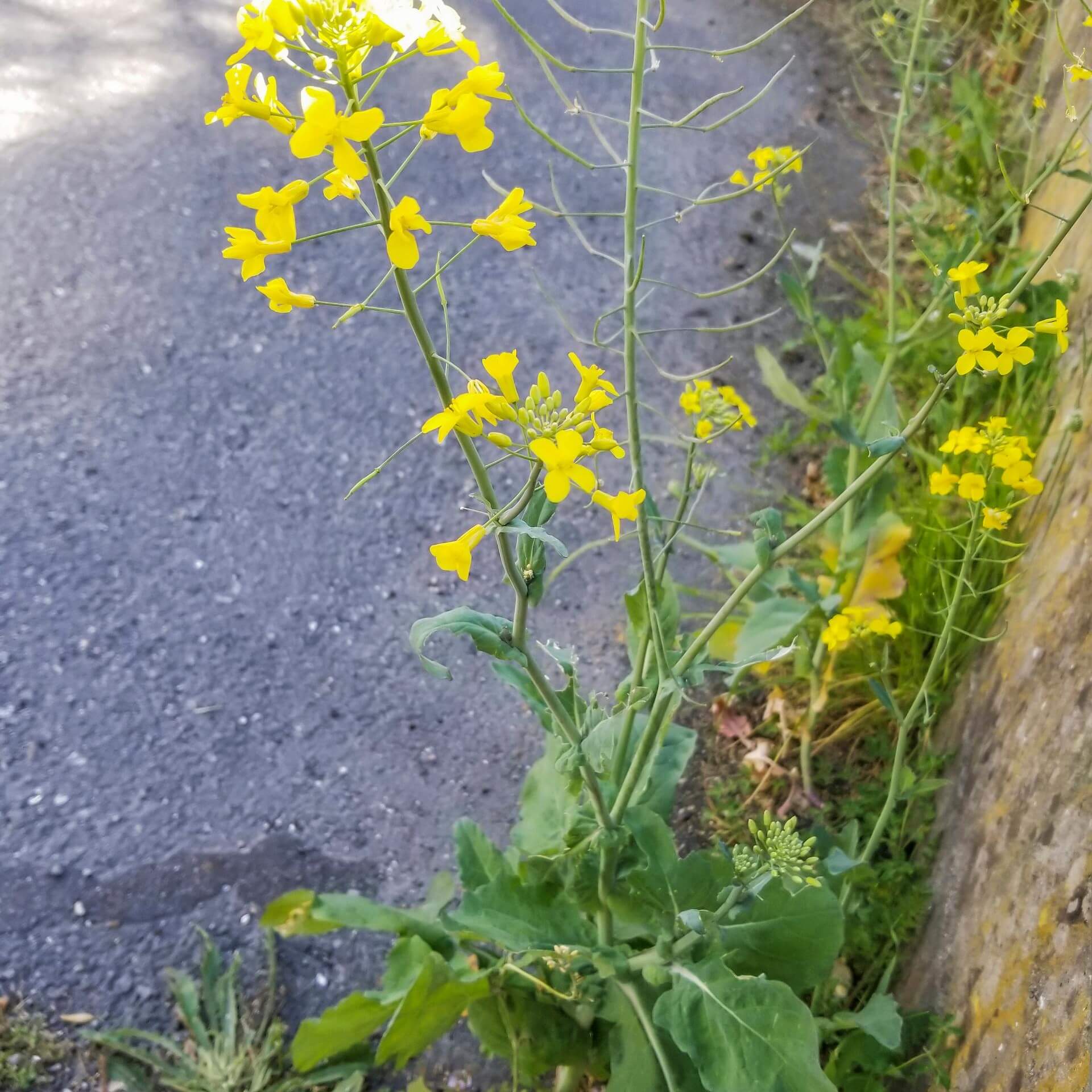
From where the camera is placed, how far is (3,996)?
1717mm

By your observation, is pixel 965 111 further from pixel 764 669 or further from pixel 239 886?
pixel 239 886

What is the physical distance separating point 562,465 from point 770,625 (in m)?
1.11

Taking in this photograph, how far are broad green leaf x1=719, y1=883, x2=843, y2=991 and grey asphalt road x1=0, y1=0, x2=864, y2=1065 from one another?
72 cm

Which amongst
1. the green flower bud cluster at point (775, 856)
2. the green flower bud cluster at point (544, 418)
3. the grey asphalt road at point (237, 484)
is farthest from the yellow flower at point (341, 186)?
the grey asphalt road at point (237, 484)

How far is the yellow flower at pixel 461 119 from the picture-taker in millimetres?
818

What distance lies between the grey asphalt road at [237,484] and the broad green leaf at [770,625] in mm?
508

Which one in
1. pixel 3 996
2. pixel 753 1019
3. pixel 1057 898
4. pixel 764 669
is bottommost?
pixel 3 996

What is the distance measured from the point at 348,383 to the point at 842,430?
5.13ft

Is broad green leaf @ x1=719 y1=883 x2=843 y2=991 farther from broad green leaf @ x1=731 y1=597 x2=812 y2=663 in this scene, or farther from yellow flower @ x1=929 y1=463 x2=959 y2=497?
yellow flower @ x1=929 y1=463 x2=959 y2=497

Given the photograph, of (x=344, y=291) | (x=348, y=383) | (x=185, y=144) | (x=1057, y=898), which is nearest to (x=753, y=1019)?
(x=1057, y=898)

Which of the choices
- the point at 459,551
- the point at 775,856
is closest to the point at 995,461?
the point at 775,856

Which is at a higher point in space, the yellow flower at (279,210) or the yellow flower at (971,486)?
the yellow flower at (279,210)

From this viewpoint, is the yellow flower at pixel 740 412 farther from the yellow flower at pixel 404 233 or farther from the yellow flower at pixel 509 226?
the yellow flower at pixel 404 233

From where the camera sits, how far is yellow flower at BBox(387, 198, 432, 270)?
78 centimetres
